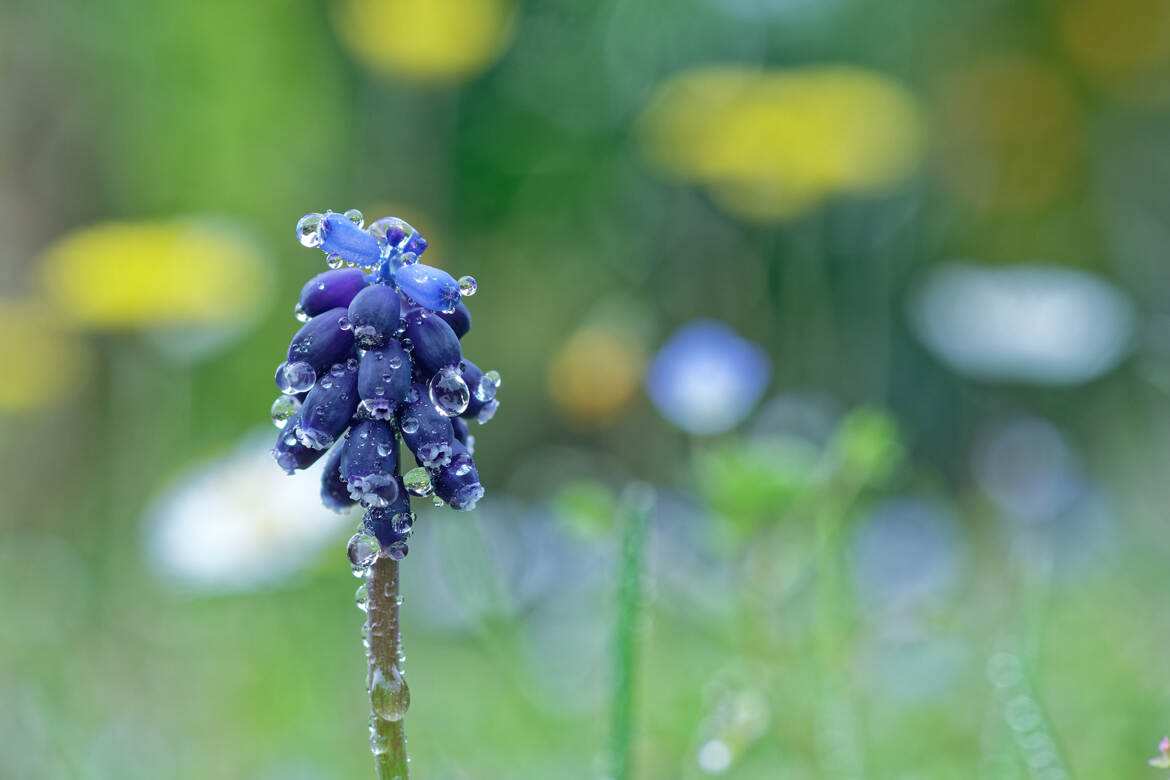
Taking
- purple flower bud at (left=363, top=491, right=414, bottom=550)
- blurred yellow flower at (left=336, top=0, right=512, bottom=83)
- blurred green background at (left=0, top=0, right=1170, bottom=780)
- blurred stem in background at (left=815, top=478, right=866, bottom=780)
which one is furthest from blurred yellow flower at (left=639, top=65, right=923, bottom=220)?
purple flower bud at (left=363, top=491, right=414, bottom=550)

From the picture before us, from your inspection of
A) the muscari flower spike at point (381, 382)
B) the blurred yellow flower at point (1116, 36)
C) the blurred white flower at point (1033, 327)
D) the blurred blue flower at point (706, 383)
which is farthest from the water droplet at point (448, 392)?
the blurred yellow flower at point (1116, 36)

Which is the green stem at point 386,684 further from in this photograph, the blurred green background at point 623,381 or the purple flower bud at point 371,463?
the blurred green background at point 623,381

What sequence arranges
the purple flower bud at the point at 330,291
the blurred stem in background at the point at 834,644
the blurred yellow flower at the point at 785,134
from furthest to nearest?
the blurred yellow flower at the point at 785,134, the blurred stem in background at the point at 834,644, the purple flower bud at the point at 330,291

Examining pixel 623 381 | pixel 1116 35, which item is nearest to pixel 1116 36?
pixel 1116 35

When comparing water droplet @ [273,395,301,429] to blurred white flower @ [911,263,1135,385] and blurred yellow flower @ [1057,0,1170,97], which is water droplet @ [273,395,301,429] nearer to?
blurred white flower @ [911,263,1135,385]

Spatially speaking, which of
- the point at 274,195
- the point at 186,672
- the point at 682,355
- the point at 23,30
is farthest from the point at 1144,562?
the point at 23,30

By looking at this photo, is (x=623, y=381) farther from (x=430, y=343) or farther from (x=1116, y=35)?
(x=1116, y=35)
